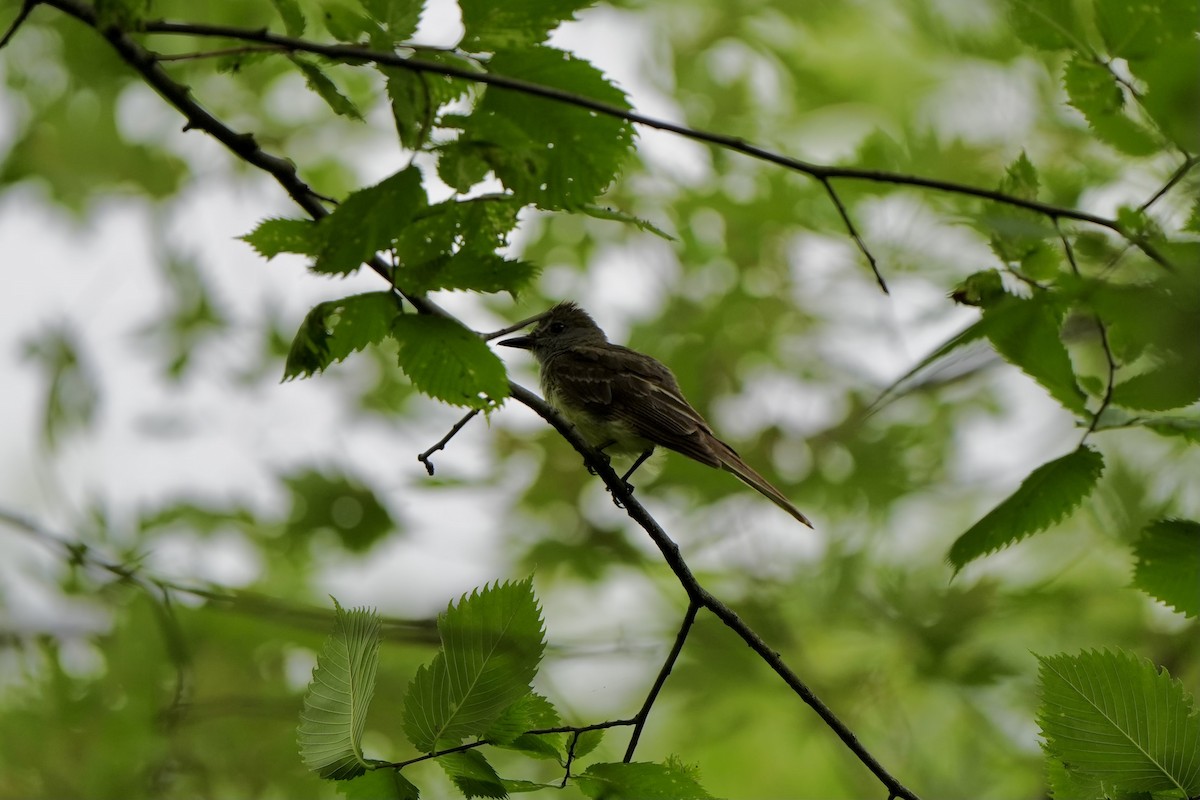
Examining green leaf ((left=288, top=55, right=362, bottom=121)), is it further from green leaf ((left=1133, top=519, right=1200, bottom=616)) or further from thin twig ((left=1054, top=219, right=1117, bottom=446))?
green leaf ((left=1133, top=519, right=1200, bottom=616))

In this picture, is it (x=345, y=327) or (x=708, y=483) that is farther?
(x=708, y=483)

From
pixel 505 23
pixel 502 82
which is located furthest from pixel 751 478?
pixel 502 82

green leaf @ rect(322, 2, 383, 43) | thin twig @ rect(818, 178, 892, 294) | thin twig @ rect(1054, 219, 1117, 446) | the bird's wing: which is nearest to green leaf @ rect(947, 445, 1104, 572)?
thin twig @ rect(1054, 219, 1117, 446)

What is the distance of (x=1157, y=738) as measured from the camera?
225cm

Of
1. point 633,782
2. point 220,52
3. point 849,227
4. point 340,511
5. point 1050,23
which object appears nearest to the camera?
point 220,52

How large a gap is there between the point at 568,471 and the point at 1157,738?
12.8 ft

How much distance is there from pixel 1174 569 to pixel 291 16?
91.9 inches

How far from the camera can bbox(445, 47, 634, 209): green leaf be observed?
1.94 meters

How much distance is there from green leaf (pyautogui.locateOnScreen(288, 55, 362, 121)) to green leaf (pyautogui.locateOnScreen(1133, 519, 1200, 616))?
2.10 meters

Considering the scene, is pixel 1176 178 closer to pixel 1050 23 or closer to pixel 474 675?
pixel 1050 23

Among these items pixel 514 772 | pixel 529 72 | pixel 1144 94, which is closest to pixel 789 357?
pixel 514 772

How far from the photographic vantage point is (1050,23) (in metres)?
2.60

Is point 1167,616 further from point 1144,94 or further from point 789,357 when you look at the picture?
point 1144,94

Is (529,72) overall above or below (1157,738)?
above
